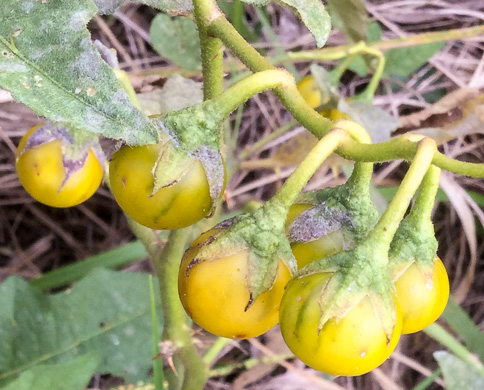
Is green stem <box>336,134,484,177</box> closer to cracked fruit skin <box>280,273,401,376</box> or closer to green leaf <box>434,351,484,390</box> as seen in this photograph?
cracked fruit skin <box>280,273,401,376</box>

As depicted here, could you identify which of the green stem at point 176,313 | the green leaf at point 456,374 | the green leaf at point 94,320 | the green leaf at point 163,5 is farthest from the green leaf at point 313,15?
the green leaf at point 94,320

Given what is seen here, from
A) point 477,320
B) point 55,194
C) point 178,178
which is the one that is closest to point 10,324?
point 55,194

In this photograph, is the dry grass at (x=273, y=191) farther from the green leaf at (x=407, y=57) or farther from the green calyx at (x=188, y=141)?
the green calyx at (x=188, y=141)

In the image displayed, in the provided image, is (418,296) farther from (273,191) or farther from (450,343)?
(273,191)

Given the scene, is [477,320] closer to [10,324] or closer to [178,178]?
[10,324]

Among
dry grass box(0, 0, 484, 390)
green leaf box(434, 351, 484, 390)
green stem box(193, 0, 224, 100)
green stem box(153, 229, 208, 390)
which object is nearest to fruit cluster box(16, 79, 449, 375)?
green stem box(193, 0, 224, 100)

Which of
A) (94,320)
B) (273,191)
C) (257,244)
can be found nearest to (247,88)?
(257,244)
